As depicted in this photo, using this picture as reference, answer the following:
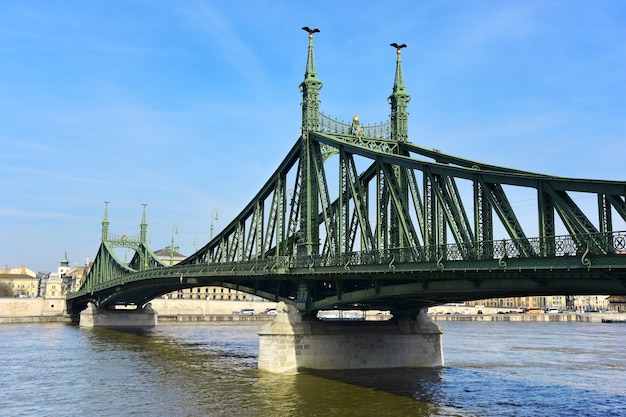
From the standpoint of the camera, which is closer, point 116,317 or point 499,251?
point 499,251

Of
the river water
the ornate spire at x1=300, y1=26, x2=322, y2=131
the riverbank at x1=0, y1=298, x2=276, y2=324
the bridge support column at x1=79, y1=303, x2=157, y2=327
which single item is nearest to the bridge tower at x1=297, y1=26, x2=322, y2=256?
the ornate spire at x1=300, y1=26, x2=322, y2=131

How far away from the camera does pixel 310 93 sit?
5997 cm

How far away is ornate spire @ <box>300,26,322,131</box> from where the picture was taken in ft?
194

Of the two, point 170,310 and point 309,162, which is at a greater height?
point 309,162

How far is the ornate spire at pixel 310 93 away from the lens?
194 feet

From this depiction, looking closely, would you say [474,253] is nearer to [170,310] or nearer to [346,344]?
[346,344]

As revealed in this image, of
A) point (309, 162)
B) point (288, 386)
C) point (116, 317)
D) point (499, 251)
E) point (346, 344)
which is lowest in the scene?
point (288, 386)

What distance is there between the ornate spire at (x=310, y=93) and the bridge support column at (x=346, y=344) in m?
16.8

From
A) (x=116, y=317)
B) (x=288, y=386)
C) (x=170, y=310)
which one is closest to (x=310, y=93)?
(x=288, y=386)

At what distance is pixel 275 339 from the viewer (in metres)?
52.5

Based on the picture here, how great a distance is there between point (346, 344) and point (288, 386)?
9.95 metres

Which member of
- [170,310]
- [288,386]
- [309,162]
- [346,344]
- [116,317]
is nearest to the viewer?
[288,386]

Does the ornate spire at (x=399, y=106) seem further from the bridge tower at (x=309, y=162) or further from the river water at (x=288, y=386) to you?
the river water at (x=288, y=386)

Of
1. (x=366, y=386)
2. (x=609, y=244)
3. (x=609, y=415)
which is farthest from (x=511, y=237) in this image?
(x=366, y=386)
